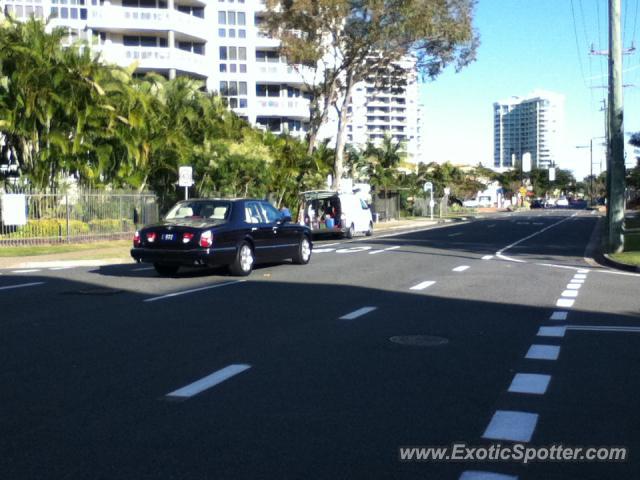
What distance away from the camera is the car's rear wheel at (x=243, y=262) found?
17391 mm

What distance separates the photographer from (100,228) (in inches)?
1264

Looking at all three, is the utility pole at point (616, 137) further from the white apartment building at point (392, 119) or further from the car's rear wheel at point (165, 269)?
the white apartment building at point (392, 119)

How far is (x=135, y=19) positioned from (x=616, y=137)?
41.1 m

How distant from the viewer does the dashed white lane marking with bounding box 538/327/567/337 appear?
33.3 feet

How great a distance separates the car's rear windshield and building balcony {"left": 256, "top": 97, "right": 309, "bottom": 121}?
172 ft

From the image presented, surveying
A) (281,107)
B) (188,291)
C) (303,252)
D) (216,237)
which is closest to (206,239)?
(216,237)

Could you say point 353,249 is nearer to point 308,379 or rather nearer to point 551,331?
point 551,331

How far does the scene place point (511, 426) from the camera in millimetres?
6074

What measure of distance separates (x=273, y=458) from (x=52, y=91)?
27.9 metres

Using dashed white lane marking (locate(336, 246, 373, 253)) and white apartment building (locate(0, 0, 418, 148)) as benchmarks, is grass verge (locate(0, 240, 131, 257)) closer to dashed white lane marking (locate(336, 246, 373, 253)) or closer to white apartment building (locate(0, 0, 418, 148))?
dashed white lane marking (locate(336, 246, 373, 253))

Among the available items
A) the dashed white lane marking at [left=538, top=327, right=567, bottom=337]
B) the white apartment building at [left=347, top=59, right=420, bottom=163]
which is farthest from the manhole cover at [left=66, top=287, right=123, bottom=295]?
the white apartment building at [left=347, top=59, right=420, bottom=163]

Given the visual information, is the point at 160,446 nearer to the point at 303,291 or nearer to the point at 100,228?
the point at 303,291

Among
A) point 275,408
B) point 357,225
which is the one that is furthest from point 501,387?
point 357,225

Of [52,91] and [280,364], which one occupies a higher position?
[52,91]
